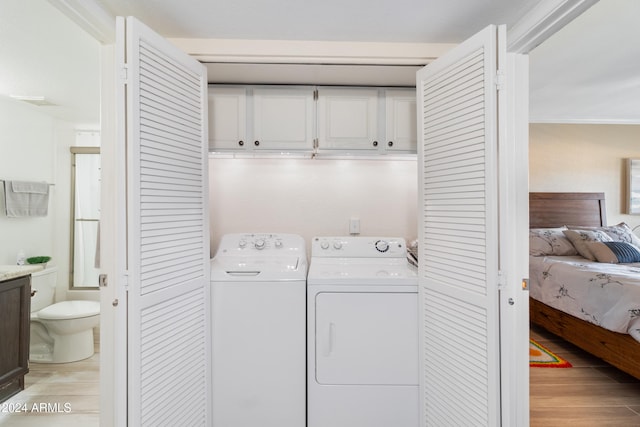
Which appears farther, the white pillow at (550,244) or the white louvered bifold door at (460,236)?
the white pillow at (550,244)

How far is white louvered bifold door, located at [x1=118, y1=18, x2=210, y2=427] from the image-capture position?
1291 millimetres

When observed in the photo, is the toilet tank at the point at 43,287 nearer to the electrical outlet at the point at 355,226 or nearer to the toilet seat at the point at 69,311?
the toilet seat at the point at 69,311

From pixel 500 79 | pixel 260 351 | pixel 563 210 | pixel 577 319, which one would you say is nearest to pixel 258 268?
pixel 260 351

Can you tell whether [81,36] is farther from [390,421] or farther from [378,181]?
[390,421]

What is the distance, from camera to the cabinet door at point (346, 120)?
7.12 ft

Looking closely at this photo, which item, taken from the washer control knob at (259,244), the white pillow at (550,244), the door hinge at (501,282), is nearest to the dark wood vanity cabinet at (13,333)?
the washer control knob at (259,244)

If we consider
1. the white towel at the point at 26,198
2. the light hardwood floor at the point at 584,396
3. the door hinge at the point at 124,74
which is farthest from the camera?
the white towel at the point at 26,198

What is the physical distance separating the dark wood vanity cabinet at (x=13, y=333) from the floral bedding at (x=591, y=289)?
14.2ft

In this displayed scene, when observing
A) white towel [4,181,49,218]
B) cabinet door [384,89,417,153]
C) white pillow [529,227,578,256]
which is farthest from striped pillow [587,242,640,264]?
white towel [4,181,49,218]

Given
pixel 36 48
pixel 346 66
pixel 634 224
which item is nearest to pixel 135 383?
pixel 346 66

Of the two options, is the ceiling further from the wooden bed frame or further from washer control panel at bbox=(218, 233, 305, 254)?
the wooden bed frame

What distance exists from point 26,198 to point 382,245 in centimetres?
338

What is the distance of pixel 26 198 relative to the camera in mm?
3061

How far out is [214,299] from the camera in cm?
181
